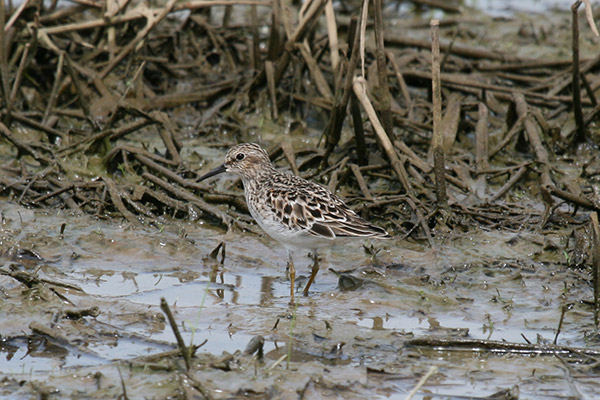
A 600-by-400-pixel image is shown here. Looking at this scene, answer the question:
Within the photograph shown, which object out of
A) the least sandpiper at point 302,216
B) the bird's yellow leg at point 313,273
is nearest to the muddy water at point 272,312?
the bird's yellow leg at point 313,273

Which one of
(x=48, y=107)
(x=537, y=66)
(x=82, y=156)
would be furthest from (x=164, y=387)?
(x=537, y=66)

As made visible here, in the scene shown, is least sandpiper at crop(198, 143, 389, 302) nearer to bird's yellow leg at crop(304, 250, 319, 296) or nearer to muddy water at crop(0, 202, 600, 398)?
bird's yellow leg at crop(304, 250, 319, 296)

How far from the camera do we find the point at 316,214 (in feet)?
20.7

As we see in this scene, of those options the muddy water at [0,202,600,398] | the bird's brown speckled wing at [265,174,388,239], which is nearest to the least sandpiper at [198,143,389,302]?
the bird's brown speckled wing at [265,174,388,239]

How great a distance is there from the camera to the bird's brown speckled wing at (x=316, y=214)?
20.5ft

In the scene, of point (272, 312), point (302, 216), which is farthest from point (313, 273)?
point (272, 312)

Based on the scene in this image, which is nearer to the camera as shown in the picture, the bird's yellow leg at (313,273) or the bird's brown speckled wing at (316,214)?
the bird's brown speckled wing at (316,214)

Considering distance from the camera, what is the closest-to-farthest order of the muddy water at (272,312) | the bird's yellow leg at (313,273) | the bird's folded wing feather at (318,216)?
the muddy water at (272,312) < the bird's folded wing feather at (318,216) < the bird's yellow leg at (313,273)

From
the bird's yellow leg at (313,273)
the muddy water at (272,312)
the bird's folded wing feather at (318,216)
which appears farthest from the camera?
the bird's yellow leg at (313,273)

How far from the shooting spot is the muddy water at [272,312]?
4.73m

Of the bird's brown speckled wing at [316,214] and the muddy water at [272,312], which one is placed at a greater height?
the bird's brown speckled wing at [316,214]

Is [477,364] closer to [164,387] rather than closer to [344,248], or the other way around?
[164,387]

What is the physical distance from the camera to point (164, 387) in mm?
4508

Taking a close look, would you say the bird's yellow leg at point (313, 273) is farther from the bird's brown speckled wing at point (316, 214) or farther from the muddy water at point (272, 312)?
the bird's brown speckled wing at point (316, 214)
